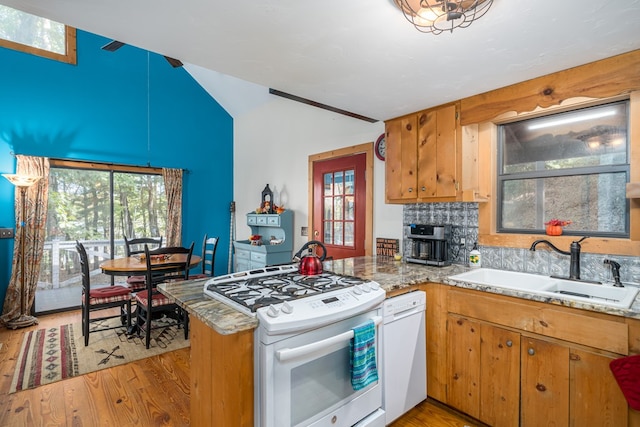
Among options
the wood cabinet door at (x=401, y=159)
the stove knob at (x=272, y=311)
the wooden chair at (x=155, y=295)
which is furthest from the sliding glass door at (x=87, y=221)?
the stove knob at (x=272, y=311)

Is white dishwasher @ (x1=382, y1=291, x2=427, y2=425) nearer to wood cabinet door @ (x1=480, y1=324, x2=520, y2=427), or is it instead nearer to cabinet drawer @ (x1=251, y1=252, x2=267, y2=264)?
wood cabinet door @ (x1=480, y1=324, x2=520, y2=427)

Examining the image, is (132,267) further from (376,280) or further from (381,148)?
(381,148)

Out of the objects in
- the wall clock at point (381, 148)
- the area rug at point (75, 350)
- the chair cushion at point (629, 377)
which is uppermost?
the wall clock at point (381, 148)

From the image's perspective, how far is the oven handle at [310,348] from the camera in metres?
1.21

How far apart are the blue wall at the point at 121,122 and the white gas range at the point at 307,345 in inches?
153

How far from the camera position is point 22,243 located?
12.3 feet

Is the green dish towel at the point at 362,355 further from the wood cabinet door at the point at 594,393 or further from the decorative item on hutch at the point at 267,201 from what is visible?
the decorative item on hutch at the point at 267,201

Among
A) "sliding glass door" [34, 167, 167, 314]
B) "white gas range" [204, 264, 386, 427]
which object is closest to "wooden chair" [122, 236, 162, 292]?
"sliding glass door" [34, 167, 167, 314]

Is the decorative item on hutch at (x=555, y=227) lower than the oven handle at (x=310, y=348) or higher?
higher

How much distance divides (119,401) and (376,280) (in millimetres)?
2026

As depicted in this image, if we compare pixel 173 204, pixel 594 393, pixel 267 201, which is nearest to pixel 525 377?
pixel 594 393

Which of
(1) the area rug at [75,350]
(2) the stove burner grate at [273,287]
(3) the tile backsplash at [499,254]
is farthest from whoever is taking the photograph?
(1) the area rug at [75,350]

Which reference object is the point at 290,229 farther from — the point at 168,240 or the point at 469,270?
→ the point at 469,270

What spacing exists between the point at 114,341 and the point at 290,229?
2.33m
